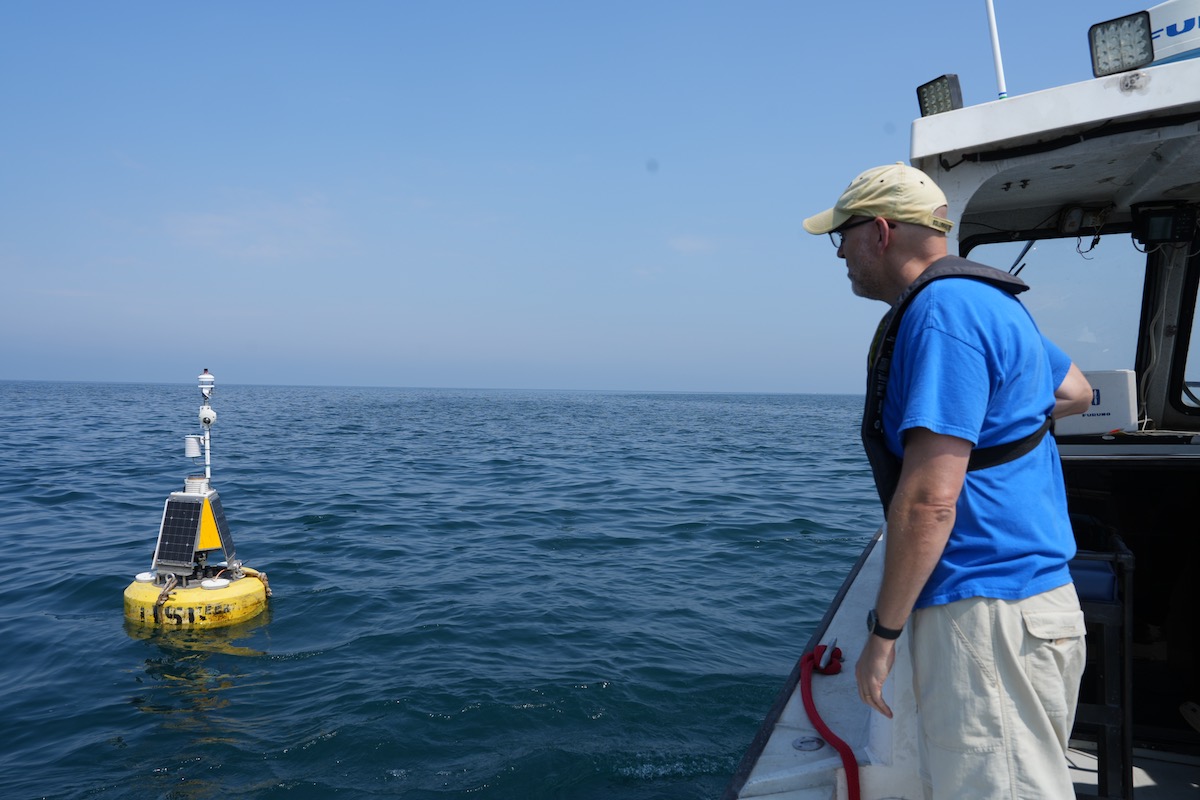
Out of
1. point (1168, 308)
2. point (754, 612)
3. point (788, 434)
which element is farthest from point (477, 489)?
point (788, 434)

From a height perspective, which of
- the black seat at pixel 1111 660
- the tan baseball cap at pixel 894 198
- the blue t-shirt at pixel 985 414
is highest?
the tan baseball cap at pixel 894 198

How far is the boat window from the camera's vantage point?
16.0ft

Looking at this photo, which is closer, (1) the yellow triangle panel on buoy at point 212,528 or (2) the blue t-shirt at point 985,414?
(2) the blue t-shirt at point 985,414

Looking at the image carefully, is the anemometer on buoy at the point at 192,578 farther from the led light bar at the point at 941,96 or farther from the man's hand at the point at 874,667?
the man's hand at the point at 874,667

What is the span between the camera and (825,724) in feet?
9.08

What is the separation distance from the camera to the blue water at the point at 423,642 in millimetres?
4555

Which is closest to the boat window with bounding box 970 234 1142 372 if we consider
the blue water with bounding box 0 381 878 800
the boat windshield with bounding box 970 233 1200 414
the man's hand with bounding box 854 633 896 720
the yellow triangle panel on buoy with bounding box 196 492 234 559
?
the boat windshield with bounding box 970 233 1200 414

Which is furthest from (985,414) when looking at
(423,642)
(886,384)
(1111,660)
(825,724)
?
(423,642)

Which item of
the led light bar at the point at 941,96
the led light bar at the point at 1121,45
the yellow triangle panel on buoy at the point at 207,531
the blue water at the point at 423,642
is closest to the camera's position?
the led light bar at the point at 1121,45

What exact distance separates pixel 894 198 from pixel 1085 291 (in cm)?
398

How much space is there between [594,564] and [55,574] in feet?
19.4

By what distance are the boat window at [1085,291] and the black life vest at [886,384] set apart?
345 cm

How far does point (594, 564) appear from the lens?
8.92 metres

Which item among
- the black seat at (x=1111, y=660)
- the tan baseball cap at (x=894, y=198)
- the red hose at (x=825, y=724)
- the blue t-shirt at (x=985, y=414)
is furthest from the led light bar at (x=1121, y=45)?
the red hose at (x=825, y=724)
